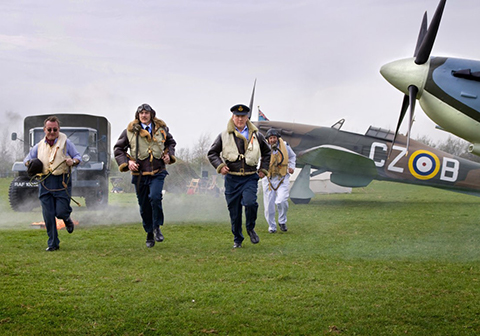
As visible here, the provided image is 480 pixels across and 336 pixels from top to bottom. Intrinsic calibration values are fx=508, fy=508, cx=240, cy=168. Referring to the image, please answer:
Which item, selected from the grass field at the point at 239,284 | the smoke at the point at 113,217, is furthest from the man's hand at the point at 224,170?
the smoke at the point at 113,217

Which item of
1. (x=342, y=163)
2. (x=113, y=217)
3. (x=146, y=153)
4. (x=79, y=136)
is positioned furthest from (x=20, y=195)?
(x=342, y=163)

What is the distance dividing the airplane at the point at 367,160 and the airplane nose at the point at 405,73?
1079 centimetres

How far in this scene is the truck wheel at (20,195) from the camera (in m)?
13.9

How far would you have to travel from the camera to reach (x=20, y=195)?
13969 millimetres

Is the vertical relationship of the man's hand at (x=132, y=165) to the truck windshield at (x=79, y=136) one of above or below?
above

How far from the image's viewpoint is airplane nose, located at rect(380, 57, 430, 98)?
5562 millimetres

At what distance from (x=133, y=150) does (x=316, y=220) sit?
605 centimetres

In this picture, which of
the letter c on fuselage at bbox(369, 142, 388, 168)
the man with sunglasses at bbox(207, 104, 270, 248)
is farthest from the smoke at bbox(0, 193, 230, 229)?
the letter c on fuselage at bbox(369, 142, 388, 168)

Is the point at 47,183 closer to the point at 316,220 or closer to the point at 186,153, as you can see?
the point at 316,220

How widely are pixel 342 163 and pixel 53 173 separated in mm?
11856

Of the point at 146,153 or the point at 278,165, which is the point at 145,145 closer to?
the point at 146,153

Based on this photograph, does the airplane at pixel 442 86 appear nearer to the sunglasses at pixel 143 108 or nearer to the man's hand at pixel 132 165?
the sunglasses at pixel 143 108

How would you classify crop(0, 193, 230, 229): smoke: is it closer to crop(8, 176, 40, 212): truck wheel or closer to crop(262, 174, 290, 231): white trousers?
crop(8, 176, 40, 212): truck wheel

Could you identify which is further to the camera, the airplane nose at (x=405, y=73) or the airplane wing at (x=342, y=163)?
the airplane wing at (x=342, y=163)
